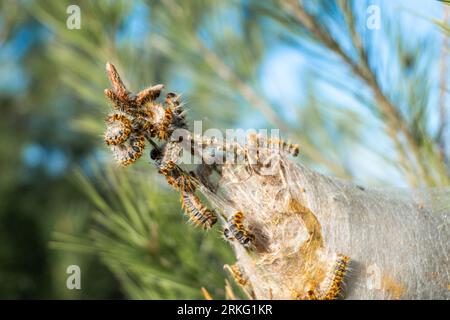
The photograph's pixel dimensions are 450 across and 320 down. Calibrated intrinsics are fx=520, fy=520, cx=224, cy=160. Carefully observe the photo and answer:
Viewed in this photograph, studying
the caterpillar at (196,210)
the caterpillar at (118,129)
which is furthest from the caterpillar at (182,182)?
the caterpillar at (118,129)

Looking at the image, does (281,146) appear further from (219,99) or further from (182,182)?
(219,99)

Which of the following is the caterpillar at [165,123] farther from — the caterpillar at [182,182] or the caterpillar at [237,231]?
the caterpillar at [237,231]

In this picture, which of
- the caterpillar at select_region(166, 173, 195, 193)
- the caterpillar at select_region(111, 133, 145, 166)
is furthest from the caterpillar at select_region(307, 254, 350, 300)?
the caterpillar at select_region(111, 133, 145, 166)

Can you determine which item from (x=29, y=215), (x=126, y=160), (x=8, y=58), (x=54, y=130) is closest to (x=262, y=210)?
(x=126, y=160)

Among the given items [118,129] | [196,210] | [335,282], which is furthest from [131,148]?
[335,282]

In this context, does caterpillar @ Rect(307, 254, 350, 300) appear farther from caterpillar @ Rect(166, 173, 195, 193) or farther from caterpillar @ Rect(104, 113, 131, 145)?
caterpillar @ Rect(104, 113, 131, 145)
